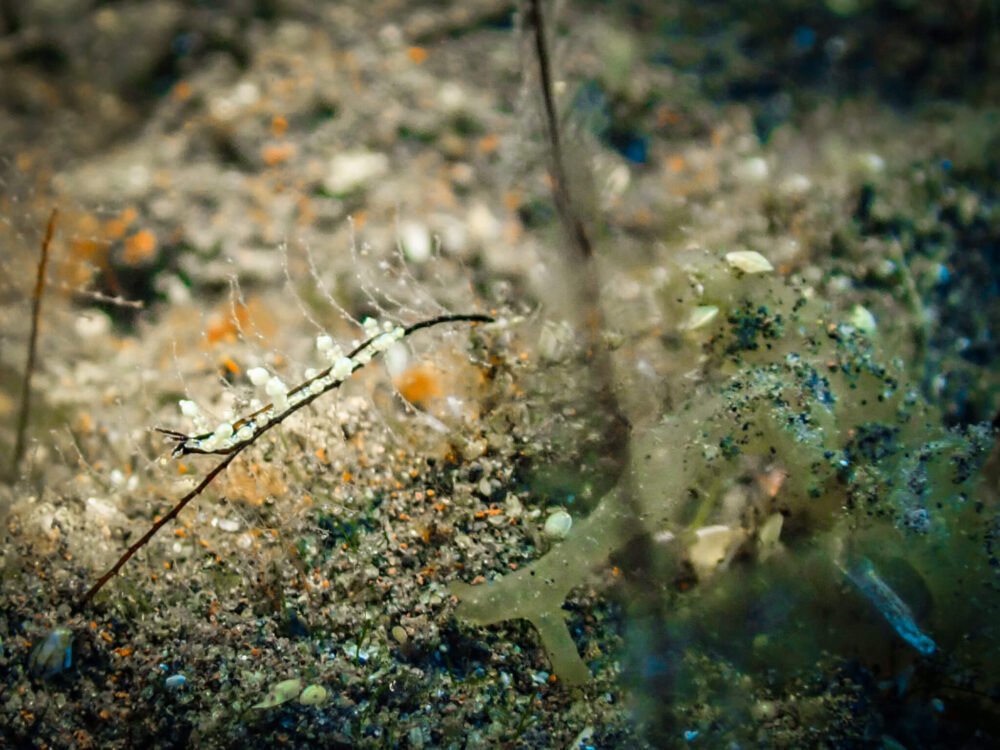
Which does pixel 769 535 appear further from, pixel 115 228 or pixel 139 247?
pixel 115 228

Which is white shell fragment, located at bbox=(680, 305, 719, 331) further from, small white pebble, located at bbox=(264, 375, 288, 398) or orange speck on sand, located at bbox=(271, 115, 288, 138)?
orange speck on sand, located at bbox=(271, 115, 288, 138)

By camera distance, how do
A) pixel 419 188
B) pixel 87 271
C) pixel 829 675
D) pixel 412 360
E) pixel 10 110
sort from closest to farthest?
pixel 829 675
pixel 412 360
pixel 87 271
pixel 419 188
pixel 10 110

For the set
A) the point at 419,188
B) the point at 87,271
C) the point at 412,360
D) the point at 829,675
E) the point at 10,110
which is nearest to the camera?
the point at 829,675

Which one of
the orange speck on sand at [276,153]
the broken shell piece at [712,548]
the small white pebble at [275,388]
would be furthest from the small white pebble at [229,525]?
the orange speck on sand at [276,153]

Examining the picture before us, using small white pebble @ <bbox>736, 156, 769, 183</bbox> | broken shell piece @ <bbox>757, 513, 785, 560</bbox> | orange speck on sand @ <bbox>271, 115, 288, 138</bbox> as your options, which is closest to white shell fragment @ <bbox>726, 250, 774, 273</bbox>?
small white pebble @ <bbox>736, 156, 769, 183</bbox>

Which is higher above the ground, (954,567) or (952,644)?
(954,567)

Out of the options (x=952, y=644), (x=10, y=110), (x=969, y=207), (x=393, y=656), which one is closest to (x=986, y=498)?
(x=952, y=644)

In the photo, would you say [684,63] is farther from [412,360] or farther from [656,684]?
[656,684]
